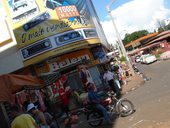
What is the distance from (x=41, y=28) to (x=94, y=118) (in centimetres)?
1325

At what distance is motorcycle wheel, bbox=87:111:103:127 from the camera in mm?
12219

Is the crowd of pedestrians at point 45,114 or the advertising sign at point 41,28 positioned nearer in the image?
the crowd of pedestrians at point 45,114

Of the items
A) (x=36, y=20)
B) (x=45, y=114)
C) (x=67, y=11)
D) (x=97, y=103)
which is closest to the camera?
(x=45, y=114)

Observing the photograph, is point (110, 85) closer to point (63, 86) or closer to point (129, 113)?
point (63, 86)

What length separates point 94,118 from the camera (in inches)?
486

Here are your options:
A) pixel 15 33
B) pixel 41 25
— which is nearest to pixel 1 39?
pixel 15 33

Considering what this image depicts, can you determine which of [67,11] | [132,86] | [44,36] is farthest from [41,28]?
[132,86]

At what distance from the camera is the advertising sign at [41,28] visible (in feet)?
80.0

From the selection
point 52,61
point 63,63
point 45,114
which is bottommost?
point 45,114

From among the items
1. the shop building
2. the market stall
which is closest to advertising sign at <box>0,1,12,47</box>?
the shop building

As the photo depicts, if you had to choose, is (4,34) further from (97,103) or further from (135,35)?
(135,35)

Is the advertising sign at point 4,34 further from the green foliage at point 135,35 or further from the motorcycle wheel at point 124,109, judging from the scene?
the green foliage at point 135,35

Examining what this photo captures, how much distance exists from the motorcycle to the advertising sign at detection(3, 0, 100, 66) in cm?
1221

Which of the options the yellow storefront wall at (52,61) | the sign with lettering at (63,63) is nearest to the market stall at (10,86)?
the yellow storefront wall at (52,61)
